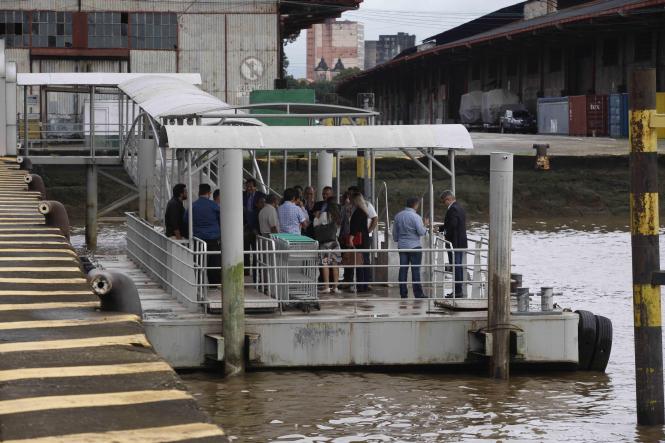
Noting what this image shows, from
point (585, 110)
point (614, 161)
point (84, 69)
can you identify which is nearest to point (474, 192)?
point (614, 161)

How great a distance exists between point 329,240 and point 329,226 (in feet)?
0.67

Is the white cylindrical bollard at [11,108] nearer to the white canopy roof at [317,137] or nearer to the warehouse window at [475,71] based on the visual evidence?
the white canopy roof at [317,137]

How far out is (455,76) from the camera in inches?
3366

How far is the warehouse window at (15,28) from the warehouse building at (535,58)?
880 inches

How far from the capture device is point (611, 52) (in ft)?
196

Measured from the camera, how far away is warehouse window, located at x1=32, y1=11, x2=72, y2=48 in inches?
2298

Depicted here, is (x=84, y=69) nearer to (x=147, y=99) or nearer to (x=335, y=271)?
(x=147, y=99)

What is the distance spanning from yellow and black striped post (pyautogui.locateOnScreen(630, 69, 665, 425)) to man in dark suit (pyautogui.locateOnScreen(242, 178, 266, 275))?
24.6ft

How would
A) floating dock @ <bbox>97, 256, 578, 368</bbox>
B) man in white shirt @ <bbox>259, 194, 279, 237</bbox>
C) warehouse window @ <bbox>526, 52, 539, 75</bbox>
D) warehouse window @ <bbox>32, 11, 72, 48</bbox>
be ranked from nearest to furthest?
floating dock @ <bbox>97, 256, 578, 368</bbox>
man in white shirt @ <bbox>259, 194, 279, 237</bbox>
warehouse window @ <bbox>32, 11, 72, 48</bbox>
warehouse window @ <bbox>526, 52, 539, 75</bbox>

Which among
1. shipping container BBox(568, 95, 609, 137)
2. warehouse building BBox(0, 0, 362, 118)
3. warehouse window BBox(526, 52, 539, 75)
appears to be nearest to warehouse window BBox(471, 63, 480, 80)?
warehouse window BBox(526, 52, 539, 75)

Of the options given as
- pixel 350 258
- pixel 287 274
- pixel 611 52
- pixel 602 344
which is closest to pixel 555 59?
pixel 611 52

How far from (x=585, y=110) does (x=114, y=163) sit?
27.0 metres

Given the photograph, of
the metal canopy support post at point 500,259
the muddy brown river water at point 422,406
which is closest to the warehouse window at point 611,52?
the muddy brown river water at point 422,406

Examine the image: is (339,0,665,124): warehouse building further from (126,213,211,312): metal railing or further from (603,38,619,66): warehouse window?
(126,213,211,312): metal railing
